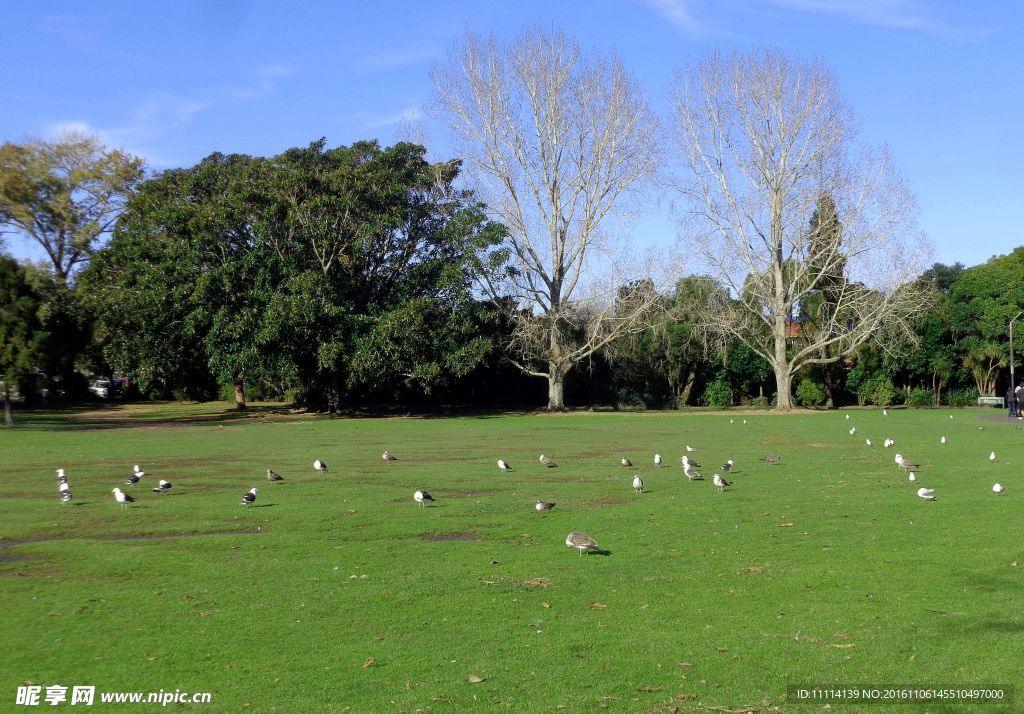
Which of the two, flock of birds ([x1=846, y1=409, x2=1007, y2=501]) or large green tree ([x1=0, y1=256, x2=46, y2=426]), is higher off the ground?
large green tree ([x1=0, y1=256, x2=46, y2=426])

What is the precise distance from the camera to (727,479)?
73.5 ft

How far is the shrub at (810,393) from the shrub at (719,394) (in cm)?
556

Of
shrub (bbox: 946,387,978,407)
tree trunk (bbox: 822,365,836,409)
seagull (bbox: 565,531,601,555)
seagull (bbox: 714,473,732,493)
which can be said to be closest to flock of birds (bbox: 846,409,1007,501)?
seagull (bbox: 714,473,732,493)

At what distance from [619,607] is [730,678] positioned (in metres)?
2.56

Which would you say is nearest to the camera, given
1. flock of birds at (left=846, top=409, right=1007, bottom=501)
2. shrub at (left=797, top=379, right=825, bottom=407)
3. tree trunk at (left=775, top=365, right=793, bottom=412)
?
flock of birds at (left=846, top=409, right=1007, bottom=501)

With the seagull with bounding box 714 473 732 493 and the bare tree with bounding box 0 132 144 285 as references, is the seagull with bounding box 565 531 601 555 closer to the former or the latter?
the seagull with bounding box 714 473 732 493

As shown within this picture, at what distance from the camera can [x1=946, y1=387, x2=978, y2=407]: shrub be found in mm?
69250

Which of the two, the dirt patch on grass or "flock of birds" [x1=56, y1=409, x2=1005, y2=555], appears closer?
"flock of birds" [x1=56, y1=409, x2=1005, y2=555]

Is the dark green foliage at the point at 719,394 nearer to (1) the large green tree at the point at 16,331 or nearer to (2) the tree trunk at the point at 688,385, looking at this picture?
(2) the tree trunk at the point at 688,385

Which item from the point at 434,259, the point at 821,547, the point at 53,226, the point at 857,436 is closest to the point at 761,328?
the point at 434,259

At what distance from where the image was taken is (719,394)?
72500mm

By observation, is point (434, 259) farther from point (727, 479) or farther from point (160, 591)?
point (160, 591)

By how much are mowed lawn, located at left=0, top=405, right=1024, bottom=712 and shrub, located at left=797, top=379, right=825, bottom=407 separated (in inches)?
1803

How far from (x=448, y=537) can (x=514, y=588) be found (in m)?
3.75
